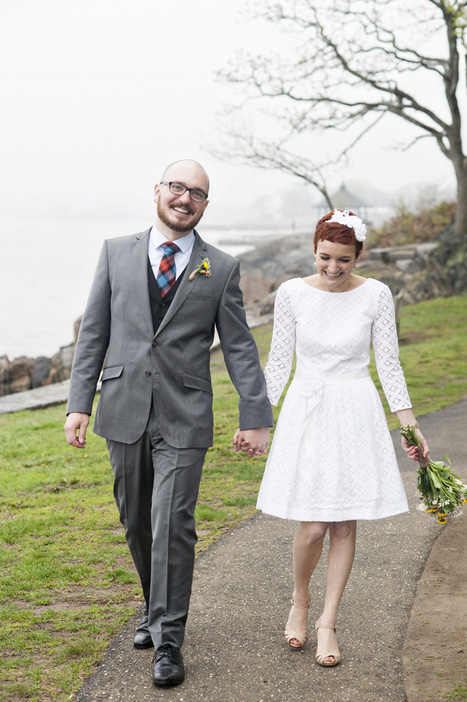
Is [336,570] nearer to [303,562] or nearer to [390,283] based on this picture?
[303,562]

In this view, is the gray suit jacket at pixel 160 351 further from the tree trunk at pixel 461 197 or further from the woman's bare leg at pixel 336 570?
the tree trunk at pixel 461 197

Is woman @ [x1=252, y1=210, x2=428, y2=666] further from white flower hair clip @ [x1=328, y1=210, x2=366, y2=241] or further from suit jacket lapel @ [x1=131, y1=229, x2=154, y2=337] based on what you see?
suit jacket lapel @ [x1=131, y1=229, x2=154, y2=337]

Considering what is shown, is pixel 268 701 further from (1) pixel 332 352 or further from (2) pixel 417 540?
(2) pixel 417 540

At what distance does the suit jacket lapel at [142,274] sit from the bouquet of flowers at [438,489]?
1297mm

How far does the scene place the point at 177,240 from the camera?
3.80 meters

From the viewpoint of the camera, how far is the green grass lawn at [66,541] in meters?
3.84

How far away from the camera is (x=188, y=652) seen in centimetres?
375

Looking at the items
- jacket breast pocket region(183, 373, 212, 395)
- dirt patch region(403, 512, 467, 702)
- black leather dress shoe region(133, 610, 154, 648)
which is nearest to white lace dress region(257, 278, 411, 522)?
jacket breast pocket region(183, 373, 212, 395)

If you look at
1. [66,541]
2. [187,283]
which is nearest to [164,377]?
[187,283]

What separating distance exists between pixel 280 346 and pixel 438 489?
101 centimetres

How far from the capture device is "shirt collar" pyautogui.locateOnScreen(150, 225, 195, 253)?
3.79 metres

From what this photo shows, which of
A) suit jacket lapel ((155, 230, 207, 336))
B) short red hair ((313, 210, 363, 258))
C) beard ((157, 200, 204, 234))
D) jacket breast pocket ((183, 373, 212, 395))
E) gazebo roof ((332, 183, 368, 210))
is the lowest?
jacket breast pocket ((183, 373, 212, 395))

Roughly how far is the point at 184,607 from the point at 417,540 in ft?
7.23

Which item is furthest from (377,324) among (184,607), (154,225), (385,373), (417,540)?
(417,540)
